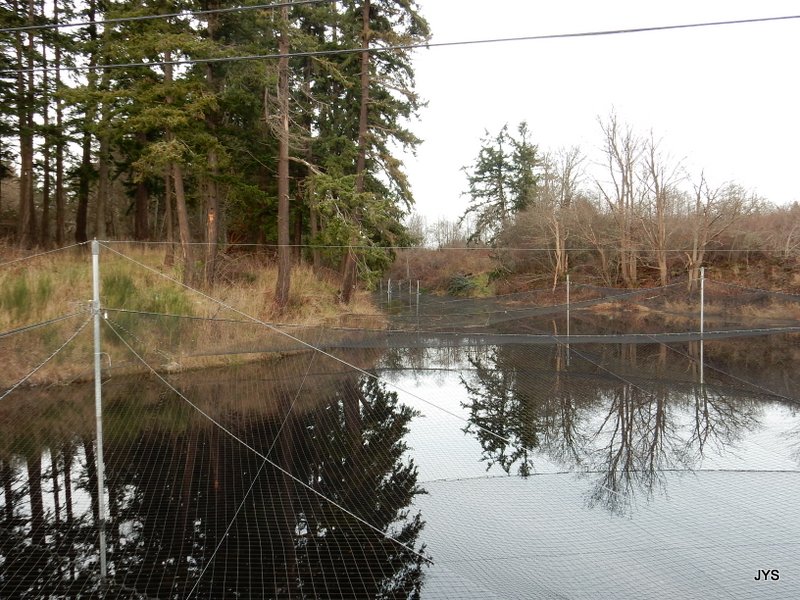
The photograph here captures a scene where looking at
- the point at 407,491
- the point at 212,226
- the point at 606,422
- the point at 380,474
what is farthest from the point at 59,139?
the point at 606,422

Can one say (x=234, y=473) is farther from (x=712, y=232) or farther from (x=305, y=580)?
(x=712, y=232)

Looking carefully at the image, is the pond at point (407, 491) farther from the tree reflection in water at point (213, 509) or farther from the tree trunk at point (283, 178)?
the tree trunk at point (283, 178)

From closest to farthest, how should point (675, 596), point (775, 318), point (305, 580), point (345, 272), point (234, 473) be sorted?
point (675, 596) < point (305, 580) < point (234, 473) < point (775, 318) < point (345, 272)

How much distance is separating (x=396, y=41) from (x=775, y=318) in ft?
43.1

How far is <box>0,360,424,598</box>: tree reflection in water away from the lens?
3211 millimetres

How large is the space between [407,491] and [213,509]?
1.56 metres

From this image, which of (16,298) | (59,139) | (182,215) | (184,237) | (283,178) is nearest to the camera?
(16,298)

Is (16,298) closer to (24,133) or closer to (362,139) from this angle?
(24,133)

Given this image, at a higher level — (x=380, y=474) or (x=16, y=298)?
(x=16, y=298)

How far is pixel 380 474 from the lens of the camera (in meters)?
4.98

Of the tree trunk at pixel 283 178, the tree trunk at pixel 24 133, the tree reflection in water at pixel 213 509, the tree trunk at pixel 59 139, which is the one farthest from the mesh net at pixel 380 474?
the tree trunk at pixel 59 139

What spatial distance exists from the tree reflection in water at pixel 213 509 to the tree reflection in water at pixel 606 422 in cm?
129

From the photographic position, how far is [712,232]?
20375 millimetres

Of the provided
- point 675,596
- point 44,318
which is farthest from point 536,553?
point 44,318
